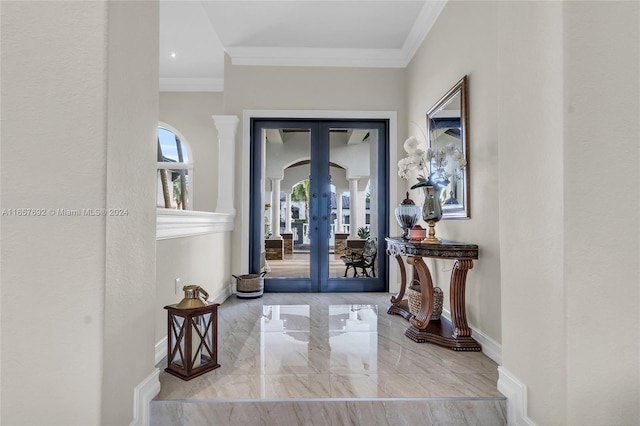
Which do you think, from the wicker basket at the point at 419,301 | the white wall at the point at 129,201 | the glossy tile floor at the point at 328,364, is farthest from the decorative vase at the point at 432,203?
the white wall at the point at 129,201

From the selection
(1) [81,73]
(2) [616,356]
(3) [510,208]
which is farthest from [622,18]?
(1) [81,73]

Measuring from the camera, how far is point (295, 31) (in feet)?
12.5

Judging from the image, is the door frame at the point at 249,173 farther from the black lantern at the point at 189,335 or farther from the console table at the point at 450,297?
the black lantern at the point at 189,335

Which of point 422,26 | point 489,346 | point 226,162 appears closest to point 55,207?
point 489,346

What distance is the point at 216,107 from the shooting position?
5.43 m

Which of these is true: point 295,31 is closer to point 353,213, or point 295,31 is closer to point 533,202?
point 353,213

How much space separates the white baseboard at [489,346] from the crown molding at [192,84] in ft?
15.9

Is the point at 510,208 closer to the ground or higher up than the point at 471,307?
higher up

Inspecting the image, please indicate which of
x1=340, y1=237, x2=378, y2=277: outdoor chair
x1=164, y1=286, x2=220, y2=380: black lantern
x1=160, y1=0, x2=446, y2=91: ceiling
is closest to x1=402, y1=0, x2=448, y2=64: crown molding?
x1=160, y1=0, x2=446, y2=91: ceiling

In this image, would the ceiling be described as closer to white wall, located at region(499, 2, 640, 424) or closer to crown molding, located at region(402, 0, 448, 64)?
crown molding, located at region(402, 0, 448, 64)

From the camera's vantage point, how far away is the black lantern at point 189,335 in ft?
6.07

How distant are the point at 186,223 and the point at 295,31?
2518mm

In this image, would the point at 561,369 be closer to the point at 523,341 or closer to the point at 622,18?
the point at 523,341

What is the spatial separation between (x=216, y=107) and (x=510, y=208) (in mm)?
4835
